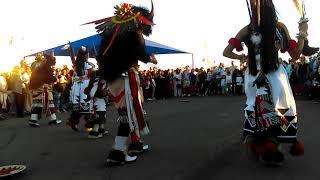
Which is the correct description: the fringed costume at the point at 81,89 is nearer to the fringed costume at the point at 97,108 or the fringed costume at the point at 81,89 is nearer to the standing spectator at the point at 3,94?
the fringed costume at the point at 97,108

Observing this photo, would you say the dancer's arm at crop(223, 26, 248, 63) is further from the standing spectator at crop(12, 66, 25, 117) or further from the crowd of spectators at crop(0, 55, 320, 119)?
the standing spectator at crop(12, 66, 25, 117)

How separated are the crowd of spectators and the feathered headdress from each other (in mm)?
5157

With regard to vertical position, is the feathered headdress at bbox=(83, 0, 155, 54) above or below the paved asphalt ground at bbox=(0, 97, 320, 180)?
above

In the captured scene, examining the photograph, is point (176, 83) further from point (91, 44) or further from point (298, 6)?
point (298, 6)

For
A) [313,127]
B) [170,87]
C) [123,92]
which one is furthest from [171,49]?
[123,92]

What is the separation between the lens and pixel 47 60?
1221 centimetres

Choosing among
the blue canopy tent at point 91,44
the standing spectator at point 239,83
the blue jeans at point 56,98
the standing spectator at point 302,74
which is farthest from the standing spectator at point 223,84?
the blue jeans at point 56,98

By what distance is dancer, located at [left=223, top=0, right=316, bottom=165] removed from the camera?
5957mm

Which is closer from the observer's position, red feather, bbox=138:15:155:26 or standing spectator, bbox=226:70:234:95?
red feather, bbox=138:15:155:26

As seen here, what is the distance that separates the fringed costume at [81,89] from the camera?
10.2 m

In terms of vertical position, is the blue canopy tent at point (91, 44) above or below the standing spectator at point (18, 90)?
above

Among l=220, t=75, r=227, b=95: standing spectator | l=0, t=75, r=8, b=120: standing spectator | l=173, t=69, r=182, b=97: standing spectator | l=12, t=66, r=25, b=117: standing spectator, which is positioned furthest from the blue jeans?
l=220, t=75, r=227, b=95: standing spectator

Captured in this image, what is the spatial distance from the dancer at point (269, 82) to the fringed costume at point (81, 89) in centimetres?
464

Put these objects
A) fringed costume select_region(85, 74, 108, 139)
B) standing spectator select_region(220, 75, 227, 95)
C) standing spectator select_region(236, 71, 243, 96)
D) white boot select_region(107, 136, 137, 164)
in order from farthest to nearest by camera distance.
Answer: standing spectator select_region(220, 75, 227, 95) → standing spectator select_region(236, 71, 243, 96) → fringed costume select_region(85, 74, 108, 139) → white boot select_region(107, 136, 137, 164)
